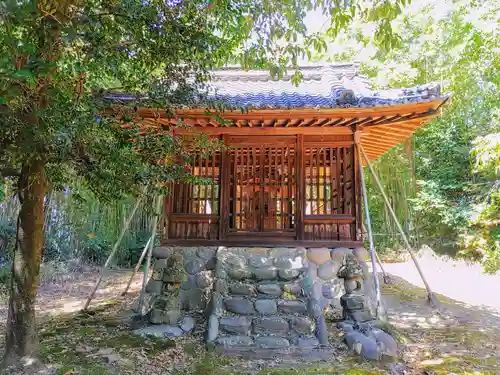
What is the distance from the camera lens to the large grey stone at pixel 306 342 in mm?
3725

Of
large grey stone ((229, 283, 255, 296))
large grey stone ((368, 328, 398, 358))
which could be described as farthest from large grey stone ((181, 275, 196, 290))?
large grey stone ((368, 328, 398, 358))

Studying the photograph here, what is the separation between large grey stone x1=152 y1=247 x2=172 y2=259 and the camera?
499 cm

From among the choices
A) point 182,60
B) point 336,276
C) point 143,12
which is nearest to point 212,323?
point 336,276

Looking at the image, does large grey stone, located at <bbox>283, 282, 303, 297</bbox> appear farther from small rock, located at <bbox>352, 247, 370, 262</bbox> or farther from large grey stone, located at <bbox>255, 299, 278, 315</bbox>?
small rock, located at <bbox>352, 247, 370, 262</bbox>

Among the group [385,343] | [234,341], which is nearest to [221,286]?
[234,341]

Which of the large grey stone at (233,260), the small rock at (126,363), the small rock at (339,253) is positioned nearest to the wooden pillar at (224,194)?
the large grey stone at (233,260)

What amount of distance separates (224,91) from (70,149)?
4.12 m

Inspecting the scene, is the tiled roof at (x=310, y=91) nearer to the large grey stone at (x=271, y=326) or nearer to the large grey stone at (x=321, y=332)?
the large grey stone at (x=271, y=326)

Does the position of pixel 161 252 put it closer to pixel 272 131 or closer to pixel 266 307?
pixel 266 307

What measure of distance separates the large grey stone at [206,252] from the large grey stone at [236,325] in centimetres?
109

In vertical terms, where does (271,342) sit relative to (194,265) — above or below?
below

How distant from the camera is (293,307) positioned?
165 inches

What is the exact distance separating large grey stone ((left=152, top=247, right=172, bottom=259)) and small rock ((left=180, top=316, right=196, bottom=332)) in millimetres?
994

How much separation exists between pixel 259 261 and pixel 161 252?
4.73 feet
